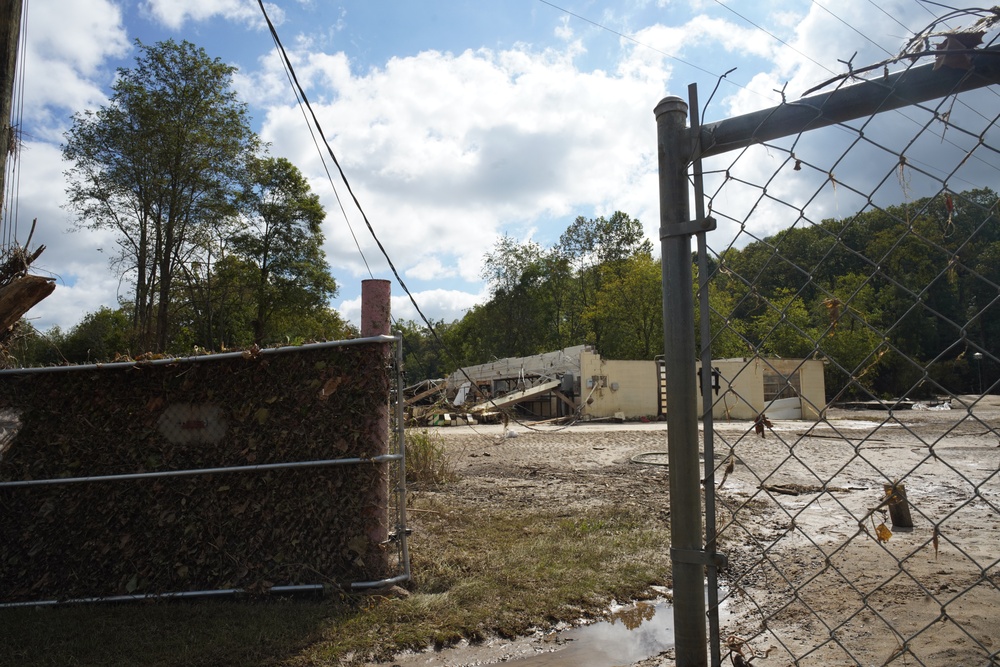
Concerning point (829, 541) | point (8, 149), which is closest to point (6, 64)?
point (8, 149)

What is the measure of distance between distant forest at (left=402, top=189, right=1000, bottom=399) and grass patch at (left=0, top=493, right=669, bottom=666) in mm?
1677

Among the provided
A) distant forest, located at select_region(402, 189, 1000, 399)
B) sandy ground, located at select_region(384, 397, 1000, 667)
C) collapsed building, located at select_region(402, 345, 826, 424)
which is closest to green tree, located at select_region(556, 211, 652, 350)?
distant forest, located at select_region(402, 189, 1000, 399)

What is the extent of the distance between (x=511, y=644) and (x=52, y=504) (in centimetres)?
335

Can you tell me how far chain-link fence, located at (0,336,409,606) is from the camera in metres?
4.27

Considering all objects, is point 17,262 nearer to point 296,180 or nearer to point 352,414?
point 352,414

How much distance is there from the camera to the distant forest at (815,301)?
1.53 metres

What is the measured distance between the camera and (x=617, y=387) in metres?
27.6

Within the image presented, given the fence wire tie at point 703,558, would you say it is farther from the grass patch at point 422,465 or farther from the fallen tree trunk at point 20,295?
the grass patch at point 422,465

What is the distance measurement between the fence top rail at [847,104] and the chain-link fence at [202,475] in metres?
3.05

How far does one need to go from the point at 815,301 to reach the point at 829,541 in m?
4.33

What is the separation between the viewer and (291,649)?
3.41 meters

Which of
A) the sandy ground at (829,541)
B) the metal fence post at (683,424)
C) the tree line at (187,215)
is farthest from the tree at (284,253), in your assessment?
the metal fence post at (683,424)

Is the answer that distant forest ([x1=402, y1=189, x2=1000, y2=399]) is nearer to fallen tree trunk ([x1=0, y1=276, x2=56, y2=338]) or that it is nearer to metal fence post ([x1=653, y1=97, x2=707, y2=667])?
metal fence post ([x1=653, y1=97, x2=707, y2=667])

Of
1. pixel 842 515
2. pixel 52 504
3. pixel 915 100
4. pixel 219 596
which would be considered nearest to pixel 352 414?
pixel 219 596
